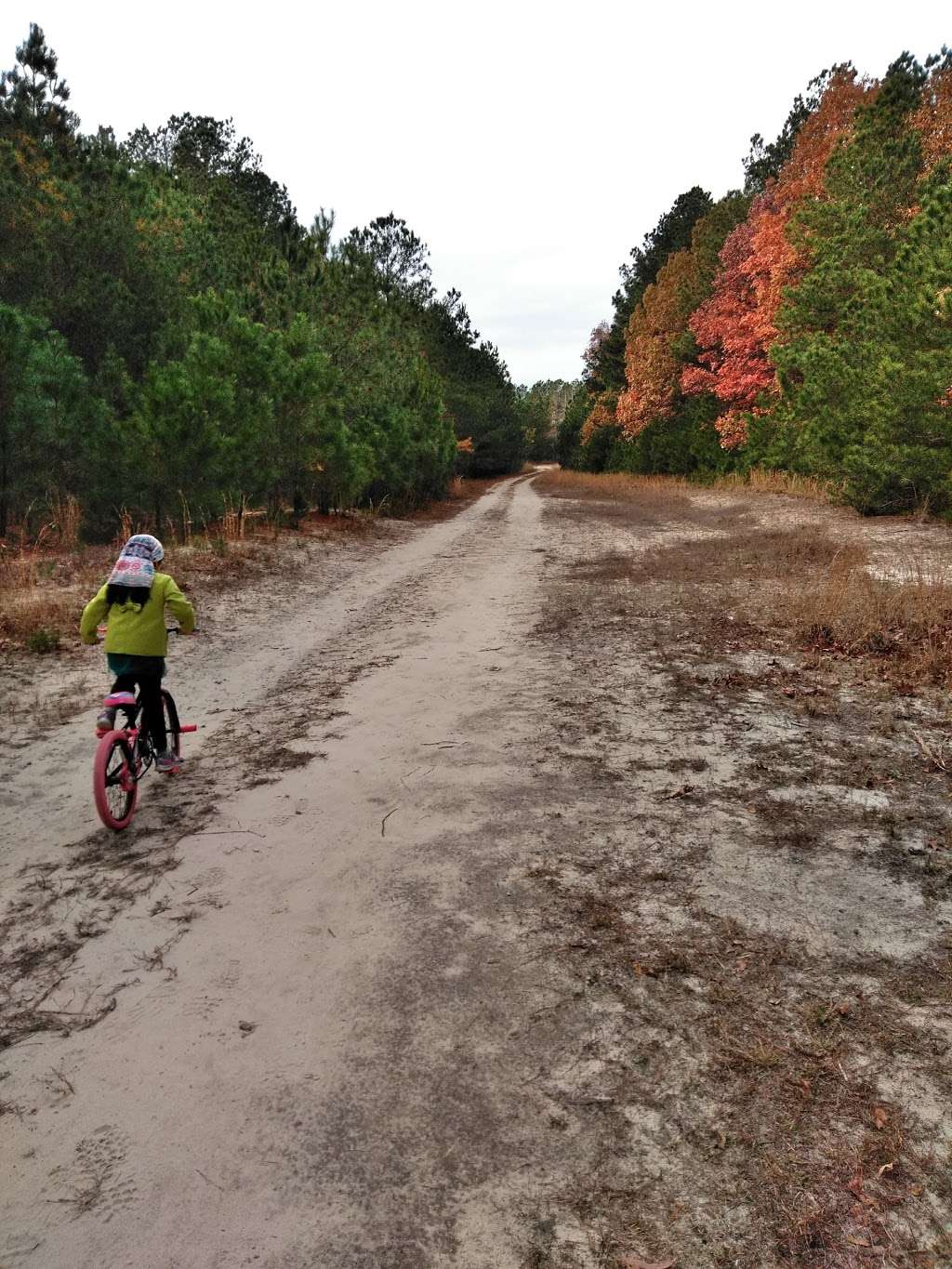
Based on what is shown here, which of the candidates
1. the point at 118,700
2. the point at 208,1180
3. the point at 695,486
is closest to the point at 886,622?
the point at 118,700

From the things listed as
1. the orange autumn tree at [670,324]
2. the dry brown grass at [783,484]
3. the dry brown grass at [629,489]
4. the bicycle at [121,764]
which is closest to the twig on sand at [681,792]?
the bicycle at [121,764]

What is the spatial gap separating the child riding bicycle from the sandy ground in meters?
0.75

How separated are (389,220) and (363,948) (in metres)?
41.8

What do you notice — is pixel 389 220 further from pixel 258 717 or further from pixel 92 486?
pixel 258 717

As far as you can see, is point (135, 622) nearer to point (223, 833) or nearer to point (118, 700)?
point (118, 700)

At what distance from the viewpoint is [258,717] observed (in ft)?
22.4

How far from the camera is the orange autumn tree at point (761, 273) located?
26328mm

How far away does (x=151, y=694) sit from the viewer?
5.33m

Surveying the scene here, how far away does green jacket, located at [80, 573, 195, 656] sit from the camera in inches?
203

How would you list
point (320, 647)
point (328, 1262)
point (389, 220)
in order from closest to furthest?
point (328, 1262), point (320, 647), point (389, 220)

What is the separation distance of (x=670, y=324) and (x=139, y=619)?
4046 centimetres

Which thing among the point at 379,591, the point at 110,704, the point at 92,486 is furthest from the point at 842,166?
the point at 110,704

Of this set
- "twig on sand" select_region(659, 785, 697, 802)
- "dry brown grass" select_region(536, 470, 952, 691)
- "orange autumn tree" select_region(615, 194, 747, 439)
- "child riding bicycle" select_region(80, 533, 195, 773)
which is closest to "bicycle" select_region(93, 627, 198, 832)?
"child riding bicycle" select_region(80, 533, 195, 773)

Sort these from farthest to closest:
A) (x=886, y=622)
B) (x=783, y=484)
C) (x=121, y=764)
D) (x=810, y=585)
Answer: (x=783, y=484) → (x=810, y=585) → (x=886, y=622) → (x=121, y=764)
